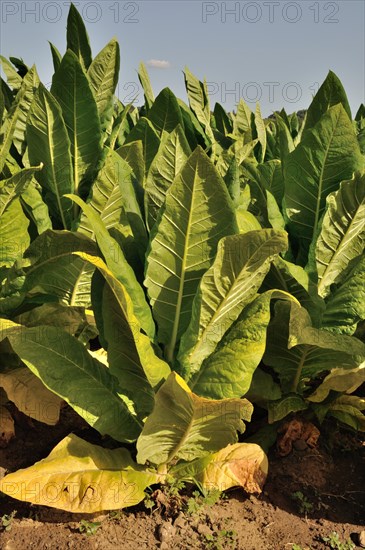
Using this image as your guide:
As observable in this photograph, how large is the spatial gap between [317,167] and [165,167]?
70 centimetres

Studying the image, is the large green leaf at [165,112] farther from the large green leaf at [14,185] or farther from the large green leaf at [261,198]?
the large green leaf at [14,185]

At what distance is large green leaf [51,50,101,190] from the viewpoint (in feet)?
9.51

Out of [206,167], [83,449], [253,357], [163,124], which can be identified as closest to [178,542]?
[83,449]

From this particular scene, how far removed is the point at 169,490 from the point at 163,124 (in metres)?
1.88

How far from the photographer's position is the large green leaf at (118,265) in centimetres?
201

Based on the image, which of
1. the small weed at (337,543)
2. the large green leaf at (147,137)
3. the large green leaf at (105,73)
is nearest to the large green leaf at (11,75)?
the large green leaf at (105,73)

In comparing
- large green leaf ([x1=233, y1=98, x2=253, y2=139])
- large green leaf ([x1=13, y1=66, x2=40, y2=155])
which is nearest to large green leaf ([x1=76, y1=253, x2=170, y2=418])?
large green leaf ([x1=13, y1=66, x2=40, y2=155])

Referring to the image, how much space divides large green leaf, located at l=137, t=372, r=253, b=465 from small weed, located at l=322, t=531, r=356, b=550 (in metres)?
0.53

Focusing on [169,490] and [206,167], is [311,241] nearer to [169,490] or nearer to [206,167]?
[206,167]

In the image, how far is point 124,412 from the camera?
2.37 metres

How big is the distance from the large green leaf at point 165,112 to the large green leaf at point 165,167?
864 millimetres

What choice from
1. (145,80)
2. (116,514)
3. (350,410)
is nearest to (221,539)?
(116,514)

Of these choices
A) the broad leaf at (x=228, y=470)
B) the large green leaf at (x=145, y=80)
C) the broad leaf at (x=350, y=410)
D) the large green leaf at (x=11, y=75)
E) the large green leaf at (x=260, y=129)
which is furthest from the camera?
the large green leaf at (x=260, y=129)

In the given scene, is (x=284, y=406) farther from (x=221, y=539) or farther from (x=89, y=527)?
(x=89, y=527)
